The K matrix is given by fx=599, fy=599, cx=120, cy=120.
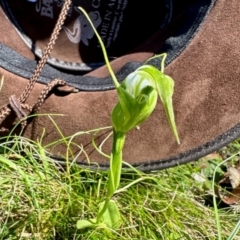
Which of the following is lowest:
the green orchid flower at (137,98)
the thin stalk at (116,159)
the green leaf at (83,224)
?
the green leaf at (83,224)

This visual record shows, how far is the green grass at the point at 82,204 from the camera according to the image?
32.6 inches

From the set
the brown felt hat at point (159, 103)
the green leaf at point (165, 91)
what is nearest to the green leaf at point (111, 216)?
the brown felt hat at point (159, 103)

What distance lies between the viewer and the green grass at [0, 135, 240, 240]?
83 cm

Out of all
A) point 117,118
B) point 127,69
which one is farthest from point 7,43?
point 117,118

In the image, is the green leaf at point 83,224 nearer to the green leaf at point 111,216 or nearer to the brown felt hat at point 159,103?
the green leaf at point 111,216

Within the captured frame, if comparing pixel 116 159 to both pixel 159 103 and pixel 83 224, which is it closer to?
pixel 83 224

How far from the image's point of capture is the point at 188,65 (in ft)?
2.91

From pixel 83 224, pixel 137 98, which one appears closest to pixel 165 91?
pixel 137 98

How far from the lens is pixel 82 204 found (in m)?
0.86

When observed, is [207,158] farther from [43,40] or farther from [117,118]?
[117,118]

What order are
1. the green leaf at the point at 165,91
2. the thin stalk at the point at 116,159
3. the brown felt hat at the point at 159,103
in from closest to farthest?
the green leaf at the point at 165,91 → the thin stalk at the point at 116,159 → the brown felt hat at the point at 159,103

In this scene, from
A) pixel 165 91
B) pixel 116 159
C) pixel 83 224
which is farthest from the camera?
pixel 83 224

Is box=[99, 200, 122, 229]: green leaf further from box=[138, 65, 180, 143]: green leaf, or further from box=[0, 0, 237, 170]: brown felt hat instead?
box=[138, 65, 180, 143]: green leaf

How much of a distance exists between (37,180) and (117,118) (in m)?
0.31
